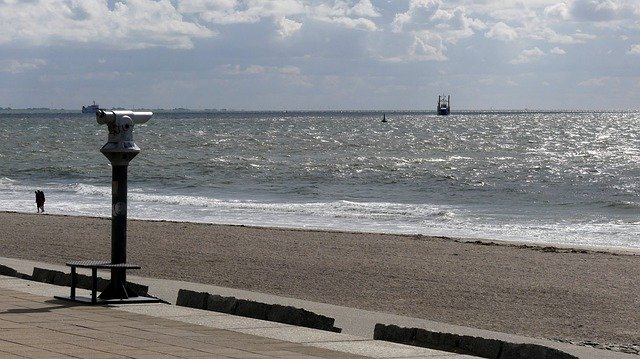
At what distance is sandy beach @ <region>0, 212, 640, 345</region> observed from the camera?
11.7 m

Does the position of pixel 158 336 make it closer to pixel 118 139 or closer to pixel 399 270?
pixel 118 139

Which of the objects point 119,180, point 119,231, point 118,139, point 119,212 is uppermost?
point 118,139

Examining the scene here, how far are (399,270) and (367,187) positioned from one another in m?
29.8

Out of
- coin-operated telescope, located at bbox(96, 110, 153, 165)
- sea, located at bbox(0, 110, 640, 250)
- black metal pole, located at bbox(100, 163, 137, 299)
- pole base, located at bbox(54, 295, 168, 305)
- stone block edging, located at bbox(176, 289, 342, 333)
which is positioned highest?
coin-operated telescope, located at bbox(96, 110, 153, 165)

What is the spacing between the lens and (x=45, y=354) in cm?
675

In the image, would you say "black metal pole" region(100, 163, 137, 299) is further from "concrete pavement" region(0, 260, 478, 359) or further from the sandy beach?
the sandy beach

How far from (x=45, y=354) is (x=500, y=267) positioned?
10.6 m

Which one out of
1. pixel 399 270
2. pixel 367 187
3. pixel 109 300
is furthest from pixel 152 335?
pixel 367 187

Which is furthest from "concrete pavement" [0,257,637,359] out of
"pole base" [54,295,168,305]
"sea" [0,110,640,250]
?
"sea" [0,110,640,250]

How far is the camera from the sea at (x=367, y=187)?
92.3 ft

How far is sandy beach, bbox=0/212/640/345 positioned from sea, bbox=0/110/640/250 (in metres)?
4.18

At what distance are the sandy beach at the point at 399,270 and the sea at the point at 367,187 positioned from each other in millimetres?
4175

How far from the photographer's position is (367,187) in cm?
4541

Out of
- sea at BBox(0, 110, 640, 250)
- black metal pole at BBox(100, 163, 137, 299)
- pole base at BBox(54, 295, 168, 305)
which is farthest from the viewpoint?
sea at BBox(0, 110, 640, 250)
